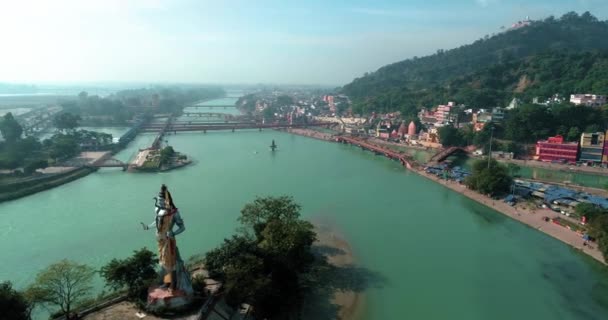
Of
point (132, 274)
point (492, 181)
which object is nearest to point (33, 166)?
point (132, 274)

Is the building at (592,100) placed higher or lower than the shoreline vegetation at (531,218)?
higher

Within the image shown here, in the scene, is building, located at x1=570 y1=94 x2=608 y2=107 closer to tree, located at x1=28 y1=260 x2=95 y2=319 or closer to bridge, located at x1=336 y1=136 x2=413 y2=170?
bridge, located at x1=336 y1=136 x2=413 y2=170

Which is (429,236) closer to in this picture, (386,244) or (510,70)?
(386,244)

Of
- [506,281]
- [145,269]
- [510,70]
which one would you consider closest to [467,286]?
[506,281]

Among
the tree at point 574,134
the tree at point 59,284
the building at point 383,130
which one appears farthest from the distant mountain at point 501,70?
the tree at point 59,284

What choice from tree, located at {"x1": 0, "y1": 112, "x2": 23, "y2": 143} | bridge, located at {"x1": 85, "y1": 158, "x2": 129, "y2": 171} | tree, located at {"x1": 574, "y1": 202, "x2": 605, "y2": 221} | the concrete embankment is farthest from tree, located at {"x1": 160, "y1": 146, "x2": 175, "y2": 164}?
tree, located at {"x1": 574, "y1": 202, "x2": 605, "y2": 221}

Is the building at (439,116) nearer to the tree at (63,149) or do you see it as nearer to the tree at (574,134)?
the tree at (574,134)
